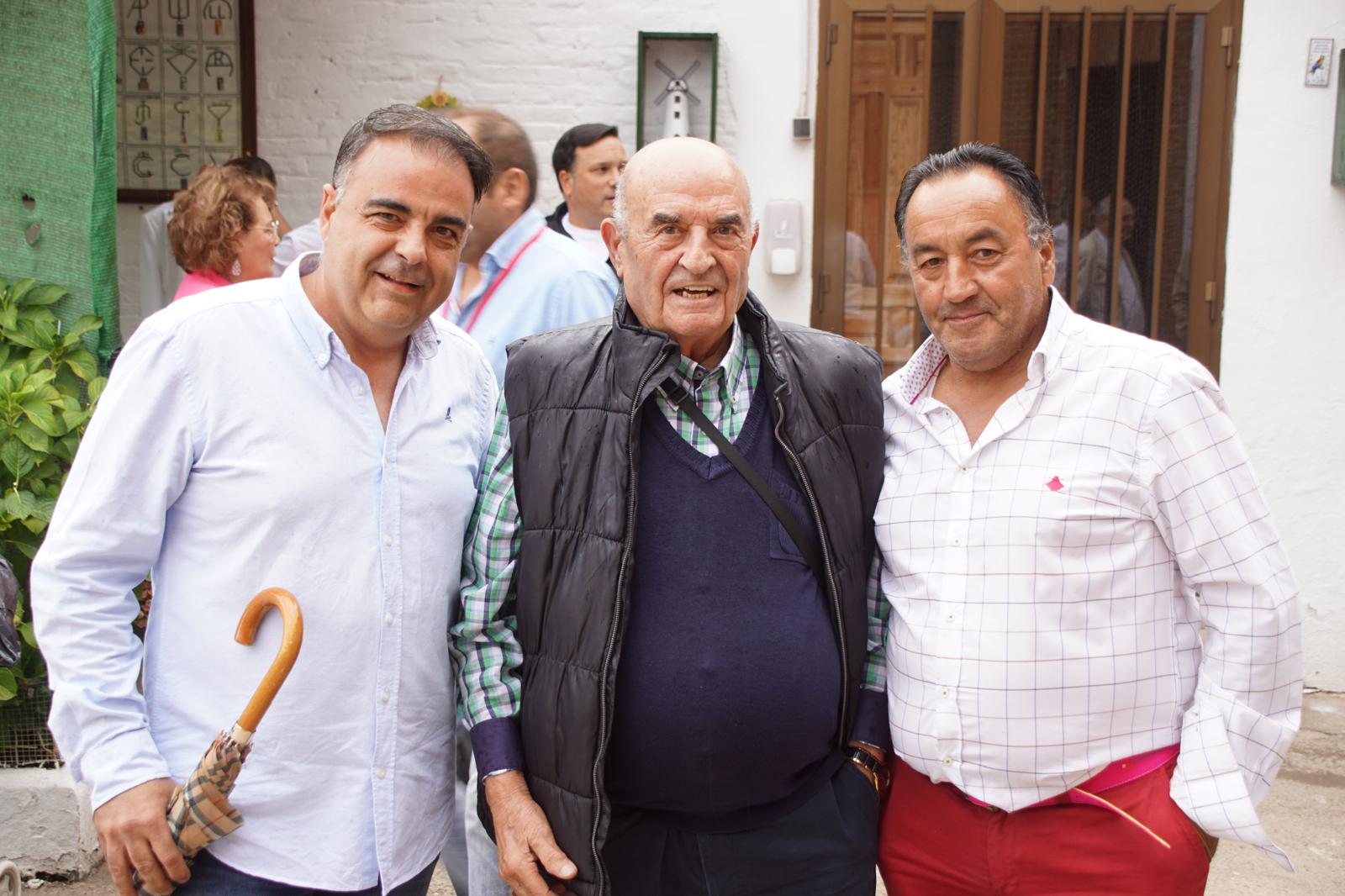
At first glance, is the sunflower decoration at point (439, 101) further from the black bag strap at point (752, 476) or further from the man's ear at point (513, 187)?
the black bag strap at point (752, 476)

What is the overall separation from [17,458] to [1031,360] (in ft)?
10.1

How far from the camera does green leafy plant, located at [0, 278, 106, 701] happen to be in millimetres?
3652

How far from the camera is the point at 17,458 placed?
3.68 m

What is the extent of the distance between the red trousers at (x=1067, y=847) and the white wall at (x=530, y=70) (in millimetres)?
3587

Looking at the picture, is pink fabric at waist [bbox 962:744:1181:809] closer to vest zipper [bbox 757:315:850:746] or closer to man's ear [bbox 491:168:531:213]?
→ vest zipper [bbox 757:315:850:746]

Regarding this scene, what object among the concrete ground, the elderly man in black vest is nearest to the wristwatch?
the elderly man in black vest

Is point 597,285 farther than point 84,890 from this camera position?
No

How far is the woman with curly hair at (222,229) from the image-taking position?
4289 millimetres

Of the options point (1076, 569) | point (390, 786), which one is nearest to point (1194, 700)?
point (1076, 569)

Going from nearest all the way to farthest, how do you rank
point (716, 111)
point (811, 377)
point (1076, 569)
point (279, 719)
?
point (279, 719) → point (1076, 569) → point (811, 377) → point (716, 111)

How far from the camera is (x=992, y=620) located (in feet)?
6.84

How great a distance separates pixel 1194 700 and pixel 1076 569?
355 millimetres

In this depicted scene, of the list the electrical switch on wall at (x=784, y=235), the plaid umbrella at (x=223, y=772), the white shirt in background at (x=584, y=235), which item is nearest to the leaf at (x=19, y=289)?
the white shirt in background at (x=584, y=235)

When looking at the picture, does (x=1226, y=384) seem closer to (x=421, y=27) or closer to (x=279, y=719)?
→ (x=421, y=27)
